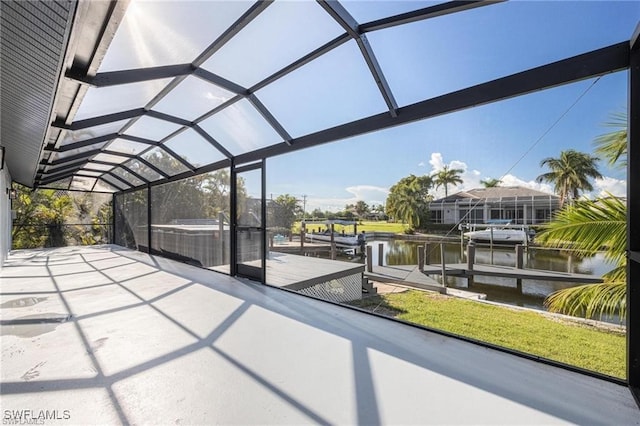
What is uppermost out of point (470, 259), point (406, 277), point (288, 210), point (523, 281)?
point (288, 210)

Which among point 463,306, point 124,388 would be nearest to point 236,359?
point 124,388

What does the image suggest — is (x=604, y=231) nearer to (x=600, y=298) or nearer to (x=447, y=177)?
(x=600, y=298)

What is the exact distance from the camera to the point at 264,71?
3207 millimetres

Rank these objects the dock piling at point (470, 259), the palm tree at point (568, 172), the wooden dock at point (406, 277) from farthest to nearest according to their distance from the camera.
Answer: the dock piling at point (470, 259) → the wooden dock at point (406, 277) → the palm tree at point (568, 172)

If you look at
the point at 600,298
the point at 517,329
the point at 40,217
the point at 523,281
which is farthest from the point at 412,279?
the point at 40,217

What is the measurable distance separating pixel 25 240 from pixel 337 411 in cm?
1357

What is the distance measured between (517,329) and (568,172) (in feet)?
8.91

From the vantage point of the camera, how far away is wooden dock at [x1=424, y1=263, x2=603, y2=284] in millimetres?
7530

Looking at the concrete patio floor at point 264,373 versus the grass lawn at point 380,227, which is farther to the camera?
the grass lawn at point 380,227

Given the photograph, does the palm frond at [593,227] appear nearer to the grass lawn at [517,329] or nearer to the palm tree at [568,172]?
the palm tree at [568,172]

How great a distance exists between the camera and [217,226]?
632 cm

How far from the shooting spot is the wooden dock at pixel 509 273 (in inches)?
296

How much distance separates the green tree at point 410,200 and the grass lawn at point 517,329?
29.0 feet

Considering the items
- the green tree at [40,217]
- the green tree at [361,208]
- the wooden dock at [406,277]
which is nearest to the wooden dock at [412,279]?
the wooden dock at [406,277]
